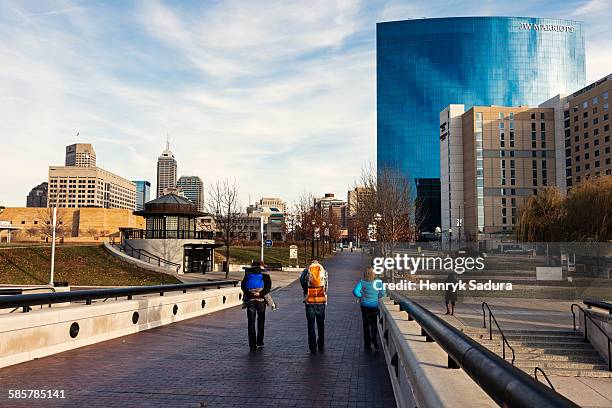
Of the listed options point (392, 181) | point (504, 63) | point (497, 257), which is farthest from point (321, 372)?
point (504, 63)

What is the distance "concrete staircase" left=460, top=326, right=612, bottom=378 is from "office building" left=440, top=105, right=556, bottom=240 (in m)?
92.8

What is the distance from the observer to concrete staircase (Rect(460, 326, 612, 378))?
13531 mm

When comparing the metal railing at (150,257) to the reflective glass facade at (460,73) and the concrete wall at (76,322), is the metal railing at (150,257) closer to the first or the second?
the concrete wall at (76,322)

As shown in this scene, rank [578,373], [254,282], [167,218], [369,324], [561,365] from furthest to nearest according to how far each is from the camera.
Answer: [167,218] → [561,365] → [578,373] → [369,324] → [254,282]

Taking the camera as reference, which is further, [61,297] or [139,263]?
[139,263]

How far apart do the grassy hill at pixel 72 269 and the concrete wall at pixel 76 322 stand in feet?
64.6

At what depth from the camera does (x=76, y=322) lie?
9820 mm

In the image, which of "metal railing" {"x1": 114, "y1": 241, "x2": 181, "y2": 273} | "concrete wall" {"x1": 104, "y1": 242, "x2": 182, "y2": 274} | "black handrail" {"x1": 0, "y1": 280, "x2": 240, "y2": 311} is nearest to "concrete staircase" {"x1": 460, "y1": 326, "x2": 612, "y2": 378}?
Result: "black handrail" {"x1": 0, "y1": 280, "x2": 240, "y2": 311}

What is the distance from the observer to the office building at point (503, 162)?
107m

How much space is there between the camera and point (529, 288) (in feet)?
72.8

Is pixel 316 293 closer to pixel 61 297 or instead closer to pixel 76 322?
pixel 76 322

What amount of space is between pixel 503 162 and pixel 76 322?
110337mm

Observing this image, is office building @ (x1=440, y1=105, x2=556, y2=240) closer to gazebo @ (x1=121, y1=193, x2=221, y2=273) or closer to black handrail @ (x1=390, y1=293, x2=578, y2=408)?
gazebo @ (x1=121, y1=193, x2=221, y2=273)

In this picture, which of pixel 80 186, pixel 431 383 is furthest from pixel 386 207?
pixel 80 186
